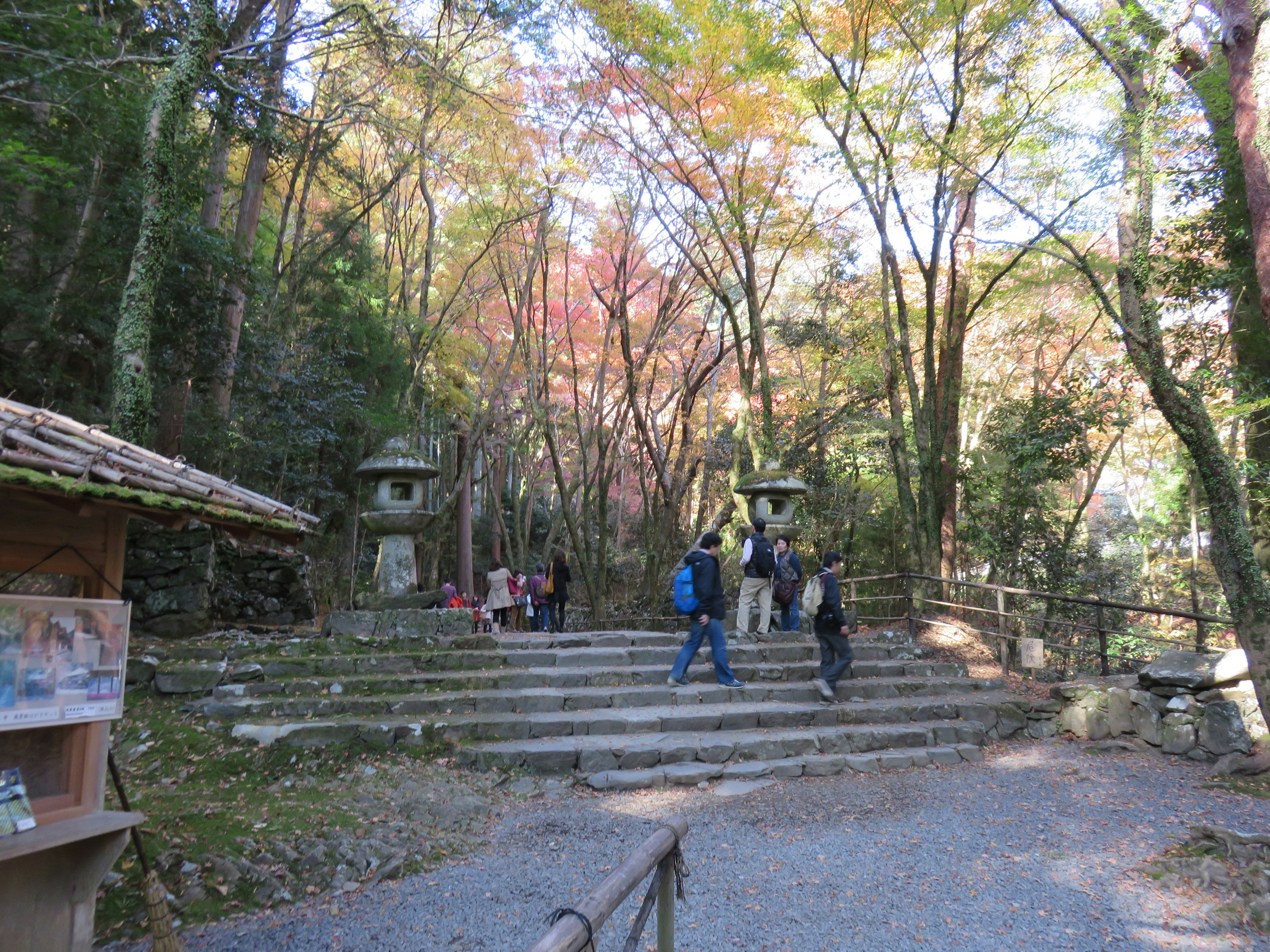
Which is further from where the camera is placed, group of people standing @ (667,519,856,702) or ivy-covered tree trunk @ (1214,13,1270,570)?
ivy-covered tree trunk @ (1214,13,1270,570)

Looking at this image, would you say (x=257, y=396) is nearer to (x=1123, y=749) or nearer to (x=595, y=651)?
(x=595, y=651)

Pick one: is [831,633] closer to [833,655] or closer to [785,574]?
[833,655]

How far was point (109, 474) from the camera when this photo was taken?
2836 millimetres

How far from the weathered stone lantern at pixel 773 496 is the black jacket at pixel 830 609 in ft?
9.62

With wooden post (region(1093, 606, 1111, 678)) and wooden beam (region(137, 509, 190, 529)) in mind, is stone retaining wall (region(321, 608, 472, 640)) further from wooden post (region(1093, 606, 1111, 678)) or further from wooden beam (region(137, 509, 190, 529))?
wooden post (region(1093, 606, 1111, 678))

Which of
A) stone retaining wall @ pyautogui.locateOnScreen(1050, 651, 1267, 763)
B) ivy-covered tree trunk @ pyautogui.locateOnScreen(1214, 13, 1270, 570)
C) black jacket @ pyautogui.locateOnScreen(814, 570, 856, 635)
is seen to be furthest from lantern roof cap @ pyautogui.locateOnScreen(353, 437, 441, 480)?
ivy-covered tree trunk @ pyautogui.locateOnScreen(1214, 13, 1270, 570)

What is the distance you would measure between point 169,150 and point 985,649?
39.0 feet

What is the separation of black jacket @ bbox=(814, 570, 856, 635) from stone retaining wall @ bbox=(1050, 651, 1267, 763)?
104 inches

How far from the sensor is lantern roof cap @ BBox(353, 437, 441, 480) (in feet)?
27.0

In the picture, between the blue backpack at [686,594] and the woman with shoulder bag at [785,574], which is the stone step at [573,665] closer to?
the woman with shoulder bag at [785,574]

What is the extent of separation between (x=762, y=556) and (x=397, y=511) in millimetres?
4440

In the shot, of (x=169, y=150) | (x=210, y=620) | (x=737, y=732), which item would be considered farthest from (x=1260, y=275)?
(x=210, y=620)

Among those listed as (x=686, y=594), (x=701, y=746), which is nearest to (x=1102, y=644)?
(x=686, y=594)

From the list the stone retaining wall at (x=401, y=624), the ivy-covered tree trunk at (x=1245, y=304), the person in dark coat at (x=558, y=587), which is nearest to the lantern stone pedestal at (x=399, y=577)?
the stone retaining wall at (x=401, y=624)
